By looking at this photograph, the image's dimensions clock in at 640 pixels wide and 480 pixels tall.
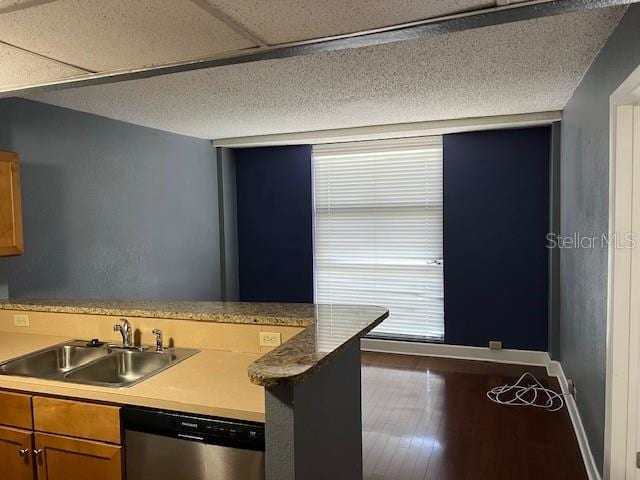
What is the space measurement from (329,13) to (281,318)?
4.15 ft

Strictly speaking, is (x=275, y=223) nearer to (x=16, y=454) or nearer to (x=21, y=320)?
(x=21, y=320)

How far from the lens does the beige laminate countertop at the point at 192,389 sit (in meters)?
1.66

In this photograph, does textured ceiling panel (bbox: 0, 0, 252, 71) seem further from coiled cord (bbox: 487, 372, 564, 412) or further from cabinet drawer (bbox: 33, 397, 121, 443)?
coiled cord (bbox: 487, 372, 564, 412)

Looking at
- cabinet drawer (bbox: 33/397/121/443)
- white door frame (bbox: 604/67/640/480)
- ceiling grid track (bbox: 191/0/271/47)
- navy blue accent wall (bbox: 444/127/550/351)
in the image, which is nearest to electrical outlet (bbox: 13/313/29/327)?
cabinet drawer (bbox: 33/397/121/443)

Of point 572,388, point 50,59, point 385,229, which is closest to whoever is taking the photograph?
point 50,59

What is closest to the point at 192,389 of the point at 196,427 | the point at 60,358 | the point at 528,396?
the point at 196,427

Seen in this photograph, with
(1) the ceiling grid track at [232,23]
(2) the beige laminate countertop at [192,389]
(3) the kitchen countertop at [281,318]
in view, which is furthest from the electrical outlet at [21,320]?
(1) the ceiling grid track at [232,23]

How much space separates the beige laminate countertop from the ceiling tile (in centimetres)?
131

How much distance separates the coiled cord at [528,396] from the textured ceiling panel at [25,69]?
367cm

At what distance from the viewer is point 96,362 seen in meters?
2.31

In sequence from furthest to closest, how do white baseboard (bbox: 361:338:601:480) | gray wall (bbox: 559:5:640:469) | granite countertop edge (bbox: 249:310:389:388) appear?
white baseboard (bbox: 361:338:601:480), gray wall (bbox: 559:5:640:469), granite countertop edge (bbox: 249:310:389:388)

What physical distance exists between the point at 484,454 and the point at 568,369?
121 cm

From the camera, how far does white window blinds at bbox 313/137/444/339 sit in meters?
5.06

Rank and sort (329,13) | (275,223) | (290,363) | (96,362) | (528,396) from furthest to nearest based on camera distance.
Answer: (275,223), (528,396), (96,362), (329,13), (290,363)
